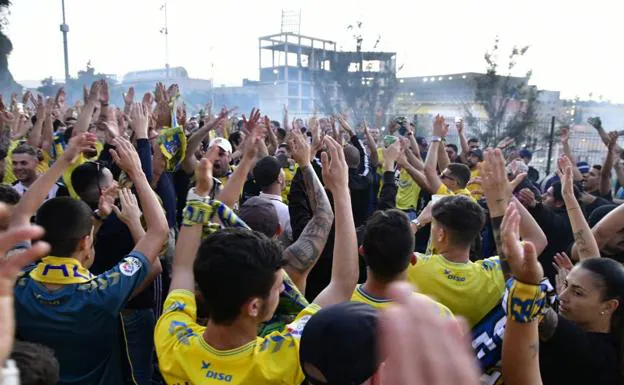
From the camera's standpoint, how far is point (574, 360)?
2.18m

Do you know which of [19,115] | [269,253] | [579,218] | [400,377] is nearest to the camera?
[400,377]

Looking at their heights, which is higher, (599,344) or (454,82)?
(454,82)

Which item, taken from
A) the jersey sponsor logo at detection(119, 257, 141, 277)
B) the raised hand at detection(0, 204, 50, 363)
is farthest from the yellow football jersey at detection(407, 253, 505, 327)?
the raised hand at detection(0, 204, 50, 363)

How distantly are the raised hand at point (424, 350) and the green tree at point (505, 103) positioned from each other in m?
17.4

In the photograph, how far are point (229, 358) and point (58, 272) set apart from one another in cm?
114

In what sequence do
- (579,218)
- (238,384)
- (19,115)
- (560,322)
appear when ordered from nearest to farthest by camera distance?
(238,384)
(560,322)
(579,218)
(19,115)

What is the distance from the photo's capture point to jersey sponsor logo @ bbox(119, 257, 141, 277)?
7.79 feet

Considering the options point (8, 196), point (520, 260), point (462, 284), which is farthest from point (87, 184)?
point (520, 260)

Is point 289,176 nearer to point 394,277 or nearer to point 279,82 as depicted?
point 394,277

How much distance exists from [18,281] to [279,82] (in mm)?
68517

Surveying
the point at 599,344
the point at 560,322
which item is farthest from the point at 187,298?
the point at 599,344

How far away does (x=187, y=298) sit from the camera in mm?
2072

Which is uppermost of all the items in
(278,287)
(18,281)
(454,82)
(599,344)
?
(454,82)

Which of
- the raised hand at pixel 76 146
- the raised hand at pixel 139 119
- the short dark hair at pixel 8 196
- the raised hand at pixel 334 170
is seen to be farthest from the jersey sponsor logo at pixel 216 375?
the raised hand at pixel 139 119
